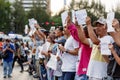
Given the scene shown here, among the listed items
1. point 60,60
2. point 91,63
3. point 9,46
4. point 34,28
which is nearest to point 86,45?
point 91,63

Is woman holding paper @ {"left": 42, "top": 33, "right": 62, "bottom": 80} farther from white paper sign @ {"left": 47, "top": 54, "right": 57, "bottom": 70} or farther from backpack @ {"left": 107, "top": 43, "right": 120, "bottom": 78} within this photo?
backpack @ {"left": 107, "top": 43, "right": 120, "bottom": 78}

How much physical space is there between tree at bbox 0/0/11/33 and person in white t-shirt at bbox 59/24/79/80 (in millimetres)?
64284

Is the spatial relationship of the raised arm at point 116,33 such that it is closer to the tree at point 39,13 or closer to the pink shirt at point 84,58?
the pink shirt at point 84,58

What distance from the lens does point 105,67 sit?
22.7 feet

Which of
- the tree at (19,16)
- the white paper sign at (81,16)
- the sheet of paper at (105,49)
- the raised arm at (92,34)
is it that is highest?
the white paper sign at (81,16)

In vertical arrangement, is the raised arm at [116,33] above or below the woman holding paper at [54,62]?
above

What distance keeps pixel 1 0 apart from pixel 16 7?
9.52ft

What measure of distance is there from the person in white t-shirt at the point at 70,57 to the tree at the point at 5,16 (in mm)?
64284

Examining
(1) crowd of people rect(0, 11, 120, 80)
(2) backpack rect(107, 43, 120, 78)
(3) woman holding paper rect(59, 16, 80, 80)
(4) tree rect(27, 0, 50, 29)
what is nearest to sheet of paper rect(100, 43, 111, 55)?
(1) crowd of people rect(0, 11, 120, 80)

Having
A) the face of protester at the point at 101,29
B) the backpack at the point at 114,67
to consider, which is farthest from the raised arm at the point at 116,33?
the face of protester at the point at 101,29

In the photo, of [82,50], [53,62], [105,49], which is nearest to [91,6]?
[53,62]

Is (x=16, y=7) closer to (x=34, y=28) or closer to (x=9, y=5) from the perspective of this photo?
(x=9, y=5)

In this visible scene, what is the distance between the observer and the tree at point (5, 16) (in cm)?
7319

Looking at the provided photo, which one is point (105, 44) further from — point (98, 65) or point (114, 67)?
point (98, 65)
